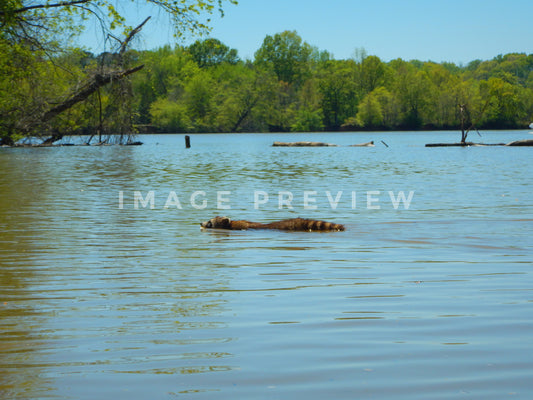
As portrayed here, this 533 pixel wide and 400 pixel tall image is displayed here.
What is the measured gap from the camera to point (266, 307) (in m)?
7.04

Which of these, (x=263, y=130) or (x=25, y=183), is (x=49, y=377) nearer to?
(x=25, y=183)

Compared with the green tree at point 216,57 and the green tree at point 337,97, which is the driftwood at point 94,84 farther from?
the green tree at point 216,57

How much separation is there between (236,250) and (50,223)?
5.92 m

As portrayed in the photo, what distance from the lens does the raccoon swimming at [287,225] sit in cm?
1399

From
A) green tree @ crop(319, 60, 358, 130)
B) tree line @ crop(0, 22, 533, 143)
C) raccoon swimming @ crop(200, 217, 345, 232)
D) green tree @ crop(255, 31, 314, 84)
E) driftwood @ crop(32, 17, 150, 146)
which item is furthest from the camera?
green tree @ crop(255, 31, 314, 84)

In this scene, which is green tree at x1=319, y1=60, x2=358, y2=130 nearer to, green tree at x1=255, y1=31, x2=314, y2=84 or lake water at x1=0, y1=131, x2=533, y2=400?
green tree at x1=255, y1=31, x2=314, y2=84

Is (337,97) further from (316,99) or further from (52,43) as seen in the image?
(52,43)

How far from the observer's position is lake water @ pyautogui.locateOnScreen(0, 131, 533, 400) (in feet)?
15.6

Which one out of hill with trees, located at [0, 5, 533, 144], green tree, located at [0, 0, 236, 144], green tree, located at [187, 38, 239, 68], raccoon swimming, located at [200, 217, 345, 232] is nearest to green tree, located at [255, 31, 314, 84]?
hill with trees, located at [0, 5, 533, 144]

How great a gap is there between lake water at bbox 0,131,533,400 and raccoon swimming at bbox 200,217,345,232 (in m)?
0.55

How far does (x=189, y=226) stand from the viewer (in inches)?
598

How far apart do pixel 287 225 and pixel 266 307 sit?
7.07m

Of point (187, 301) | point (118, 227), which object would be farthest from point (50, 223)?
point (187, 301)

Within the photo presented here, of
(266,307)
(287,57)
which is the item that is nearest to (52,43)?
(266,307)
